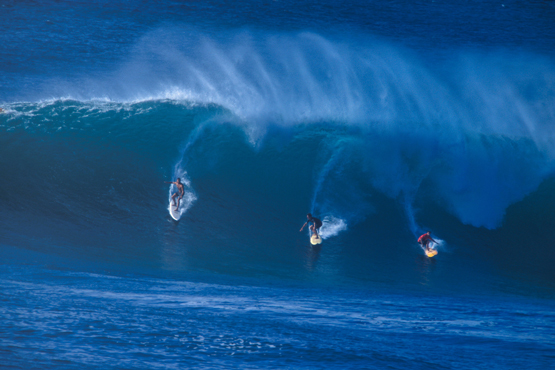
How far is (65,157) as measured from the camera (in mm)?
12758

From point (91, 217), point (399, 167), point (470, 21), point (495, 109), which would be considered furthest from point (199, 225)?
point (470, 21)

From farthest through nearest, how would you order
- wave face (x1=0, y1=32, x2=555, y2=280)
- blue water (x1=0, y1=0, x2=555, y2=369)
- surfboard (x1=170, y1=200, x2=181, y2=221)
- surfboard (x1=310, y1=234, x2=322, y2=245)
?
wave face (x1=0, y1=32, x2=555, y2=280)
surfboard (x1=170, y1=200, x2=181, y2=221)
surfboard (x1=310, y1=234, x2=322, y2=245)
blue water (x1=0, y1=0, x2=555, y2=369)

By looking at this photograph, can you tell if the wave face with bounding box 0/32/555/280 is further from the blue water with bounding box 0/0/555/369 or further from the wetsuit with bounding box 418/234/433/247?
the wetsuit with bounding box 418/234/433/247

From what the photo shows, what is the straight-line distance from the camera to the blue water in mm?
5996

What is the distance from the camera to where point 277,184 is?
1267cm

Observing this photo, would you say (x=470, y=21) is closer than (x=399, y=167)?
No

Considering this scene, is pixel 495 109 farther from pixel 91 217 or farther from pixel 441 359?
pixel 91 217

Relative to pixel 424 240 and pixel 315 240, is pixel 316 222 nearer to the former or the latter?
pixel 315 240

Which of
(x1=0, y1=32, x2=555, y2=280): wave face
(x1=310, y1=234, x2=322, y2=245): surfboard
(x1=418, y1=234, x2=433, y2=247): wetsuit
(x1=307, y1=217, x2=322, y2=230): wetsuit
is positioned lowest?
(x1=310, y1=234, x2=322, y2=245): surfboard

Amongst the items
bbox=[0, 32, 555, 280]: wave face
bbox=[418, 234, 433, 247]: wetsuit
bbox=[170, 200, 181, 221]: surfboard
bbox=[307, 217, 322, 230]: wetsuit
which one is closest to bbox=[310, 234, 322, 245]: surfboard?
bbox=[307, 217, 322, 230]: wetsuit

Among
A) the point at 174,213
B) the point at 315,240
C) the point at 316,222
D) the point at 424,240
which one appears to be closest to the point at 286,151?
the point at 316,222

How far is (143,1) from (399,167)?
53.0ft

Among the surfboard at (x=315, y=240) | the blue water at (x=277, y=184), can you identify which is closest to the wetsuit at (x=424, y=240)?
the blue water at (x=277, y=184)

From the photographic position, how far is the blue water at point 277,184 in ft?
19.7
